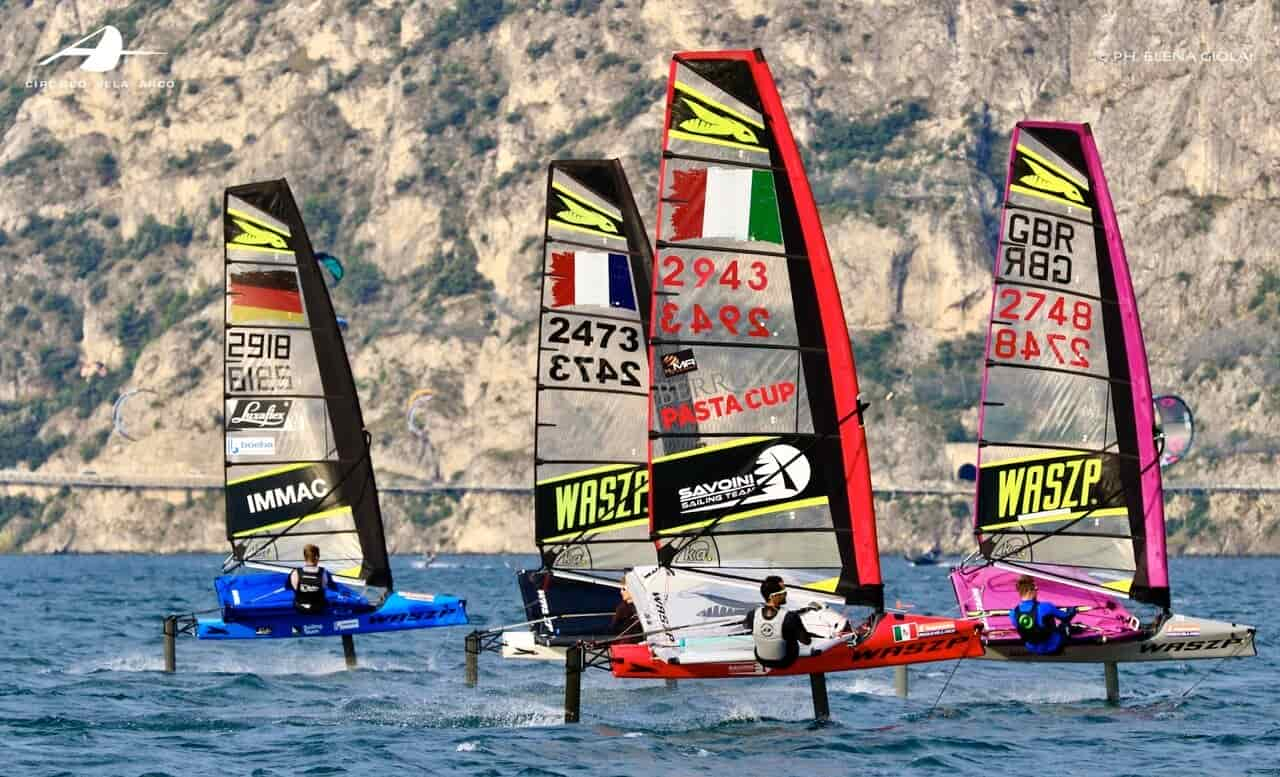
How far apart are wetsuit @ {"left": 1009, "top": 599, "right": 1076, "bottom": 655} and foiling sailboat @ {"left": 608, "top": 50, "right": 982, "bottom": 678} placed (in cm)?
272

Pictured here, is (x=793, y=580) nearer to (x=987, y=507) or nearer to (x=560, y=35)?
(x=987, y=507)

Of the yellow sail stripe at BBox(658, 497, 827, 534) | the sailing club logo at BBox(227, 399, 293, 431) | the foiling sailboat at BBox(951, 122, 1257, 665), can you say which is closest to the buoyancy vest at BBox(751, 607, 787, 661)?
the yellow sail stripe at BBox(658, 497, 827, 534)

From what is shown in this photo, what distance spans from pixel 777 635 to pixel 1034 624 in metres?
4.64

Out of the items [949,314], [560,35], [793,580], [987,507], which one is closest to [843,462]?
[793,580]

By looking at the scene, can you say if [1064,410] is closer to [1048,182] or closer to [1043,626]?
[1048,182]

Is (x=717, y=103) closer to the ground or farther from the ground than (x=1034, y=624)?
farther from the ground

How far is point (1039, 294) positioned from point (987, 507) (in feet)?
9.36

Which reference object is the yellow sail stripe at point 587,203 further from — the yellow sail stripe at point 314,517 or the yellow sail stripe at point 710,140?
the yellow sail stripe at point 710,140

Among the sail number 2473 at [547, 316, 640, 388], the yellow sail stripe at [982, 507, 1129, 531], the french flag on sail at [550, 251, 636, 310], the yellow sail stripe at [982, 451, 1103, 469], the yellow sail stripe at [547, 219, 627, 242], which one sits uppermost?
the yellow sail stripe at [547, 219, 627, 242]

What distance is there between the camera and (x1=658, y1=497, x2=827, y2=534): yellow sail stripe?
25.3m

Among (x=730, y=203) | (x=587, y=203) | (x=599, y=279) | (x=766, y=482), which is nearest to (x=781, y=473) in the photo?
(x=766, y=482)

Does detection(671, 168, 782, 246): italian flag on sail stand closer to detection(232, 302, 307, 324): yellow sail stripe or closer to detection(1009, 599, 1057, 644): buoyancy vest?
detection(1009, 599, 1057, 644): buoyancy vest

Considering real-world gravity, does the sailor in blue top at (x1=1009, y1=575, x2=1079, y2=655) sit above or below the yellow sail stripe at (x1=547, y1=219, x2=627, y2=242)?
below

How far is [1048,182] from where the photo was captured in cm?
3012
